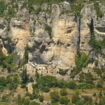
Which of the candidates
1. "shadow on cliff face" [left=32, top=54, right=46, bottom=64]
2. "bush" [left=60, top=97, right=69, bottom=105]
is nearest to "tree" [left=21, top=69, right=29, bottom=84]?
"shadow on cliff face" [left=32, top=54, right=46, bottom=64]

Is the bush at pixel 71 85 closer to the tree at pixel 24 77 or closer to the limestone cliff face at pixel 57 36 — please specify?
the limestone cliff face at pixel 57 36

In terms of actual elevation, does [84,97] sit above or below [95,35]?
below

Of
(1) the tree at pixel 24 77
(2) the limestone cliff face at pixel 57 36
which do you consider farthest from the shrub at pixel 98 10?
(1) the tree at pixel 24 77

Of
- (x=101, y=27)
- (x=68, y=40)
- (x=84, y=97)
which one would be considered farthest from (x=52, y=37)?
(x=84, y=97)

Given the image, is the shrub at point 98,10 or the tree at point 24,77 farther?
the tree at point 24,77

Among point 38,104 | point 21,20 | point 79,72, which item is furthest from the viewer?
point 21,20

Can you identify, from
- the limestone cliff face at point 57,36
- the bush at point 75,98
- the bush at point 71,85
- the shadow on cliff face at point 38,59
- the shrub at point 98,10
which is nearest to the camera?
the bush at point 75,98

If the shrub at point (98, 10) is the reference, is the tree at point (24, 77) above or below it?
below

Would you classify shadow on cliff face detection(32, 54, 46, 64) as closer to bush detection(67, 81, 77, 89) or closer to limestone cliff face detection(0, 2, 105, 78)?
limestone cliff face detection(0, 2, 105, 78)

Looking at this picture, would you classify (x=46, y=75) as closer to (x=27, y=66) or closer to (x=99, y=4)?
(x=27, y=66)
